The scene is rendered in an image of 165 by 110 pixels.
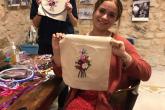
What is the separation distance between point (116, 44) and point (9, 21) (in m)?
2.45

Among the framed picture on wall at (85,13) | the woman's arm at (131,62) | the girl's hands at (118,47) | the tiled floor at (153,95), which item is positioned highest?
the framed picture on wall at (85,13)

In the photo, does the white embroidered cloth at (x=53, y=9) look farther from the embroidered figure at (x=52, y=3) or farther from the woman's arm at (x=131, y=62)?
the woman's arm at (x=131, y=62)

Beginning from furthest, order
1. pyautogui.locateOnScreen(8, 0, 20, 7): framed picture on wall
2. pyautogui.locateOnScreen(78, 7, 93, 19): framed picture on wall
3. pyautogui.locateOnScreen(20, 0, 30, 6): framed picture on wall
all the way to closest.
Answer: pyautogui.locateOnScreen(78, 7, 93, 19): framed picture on wall → pyautogui.locateOnScreen(20, 0, 30, 6): framed picture on wall → pyautogui.locateOnScreen(8, 0, 20, 7): framed picture on wall

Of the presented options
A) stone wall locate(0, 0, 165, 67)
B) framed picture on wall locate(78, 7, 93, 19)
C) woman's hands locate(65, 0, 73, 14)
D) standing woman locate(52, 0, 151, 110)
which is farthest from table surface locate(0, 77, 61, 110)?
framed picture on wall locate(78, 7, 93, 19)

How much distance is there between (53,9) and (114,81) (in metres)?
0.96

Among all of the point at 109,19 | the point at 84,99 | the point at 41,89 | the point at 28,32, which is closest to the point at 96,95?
the point at 84,99

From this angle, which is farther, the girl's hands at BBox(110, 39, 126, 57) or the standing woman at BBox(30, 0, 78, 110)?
the standing woman at BBox(30, 0, 78, 110)

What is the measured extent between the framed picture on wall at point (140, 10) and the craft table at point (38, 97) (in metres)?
2.80

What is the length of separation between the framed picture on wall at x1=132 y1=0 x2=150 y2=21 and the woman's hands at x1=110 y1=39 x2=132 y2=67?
2.84 metres

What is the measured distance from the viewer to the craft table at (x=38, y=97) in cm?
134

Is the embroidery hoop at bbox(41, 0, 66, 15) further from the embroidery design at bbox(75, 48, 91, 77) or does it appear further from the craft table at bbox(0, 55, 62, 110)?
the embroidery design at bbox(75, 48, 91, 77)

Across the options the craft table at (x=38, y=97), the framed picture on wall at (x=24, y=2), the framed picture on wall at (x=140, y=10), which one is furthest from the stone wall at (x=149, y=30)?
the craft table at (x=38, y=97)

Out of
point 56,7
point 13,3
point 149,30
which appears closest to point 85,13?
point 149,30

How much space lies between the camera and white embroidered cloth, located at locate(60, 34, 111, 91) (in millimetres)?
1516
